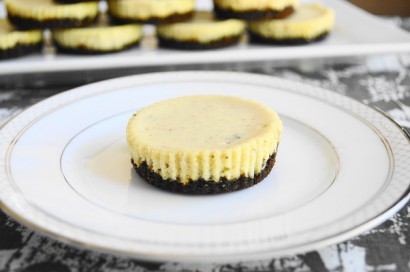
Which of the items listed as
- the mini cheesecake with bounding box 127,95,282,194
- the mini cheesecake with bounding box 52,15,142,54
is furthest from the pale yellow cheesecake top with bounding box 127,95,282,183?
the mini cheesecake with bounding box 52,15,142,54

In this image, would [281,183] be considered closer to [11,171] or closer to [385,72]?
[11,171]

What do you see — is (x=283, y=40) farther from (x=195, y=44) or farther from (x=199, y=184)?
(x=199, y=184)

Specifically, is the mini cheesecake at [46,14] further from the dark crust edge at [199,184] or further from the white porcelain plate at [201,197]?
the dark crust edge at [199,184]

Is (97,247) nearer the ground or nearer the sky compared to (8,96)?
nearer the sky

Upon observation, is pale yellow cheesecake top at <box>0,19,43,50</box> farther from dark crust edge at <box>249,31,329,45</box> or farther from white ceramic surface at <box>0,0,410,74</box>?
Result: dark crust edge at <box>249,31,329,45</box>

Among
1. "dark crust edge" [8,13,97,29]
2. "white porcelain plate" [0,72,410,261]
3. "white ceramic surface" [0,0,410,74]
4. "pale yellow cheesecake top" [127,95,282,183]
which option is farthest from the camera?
"dark crust edge" [8,13,97,29]

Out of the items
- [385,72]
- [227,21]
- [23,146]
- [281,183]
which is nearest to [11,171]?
[23,146]

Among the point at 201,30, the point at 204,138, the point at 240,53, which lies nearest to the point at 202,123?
the point at 204,138
